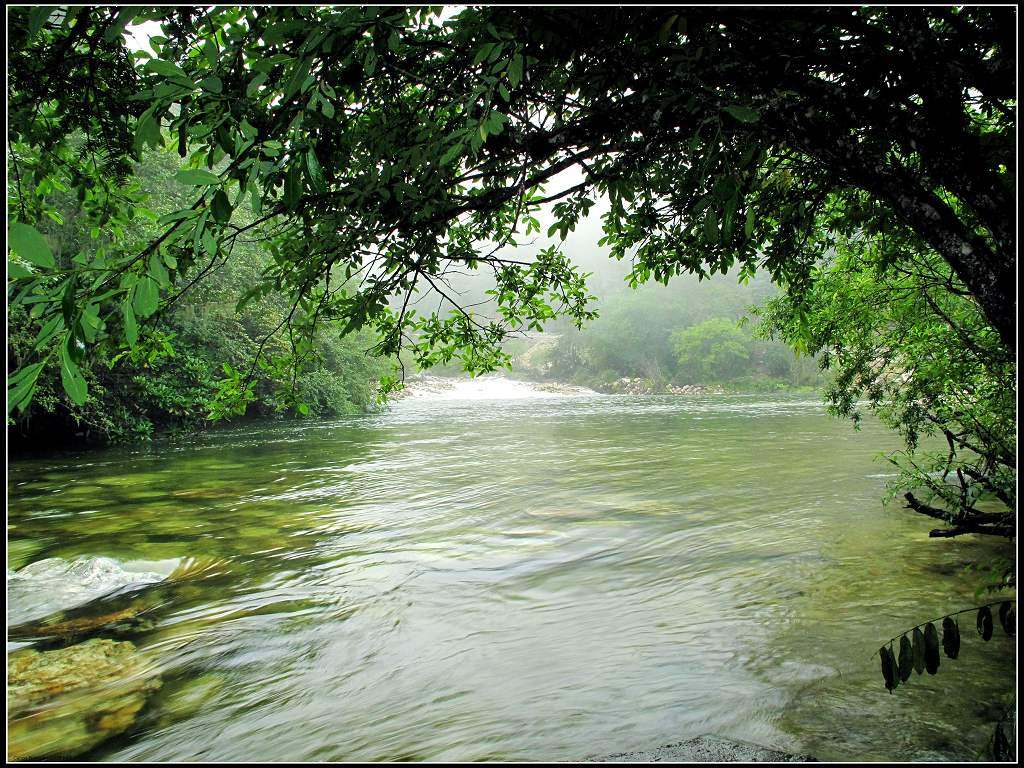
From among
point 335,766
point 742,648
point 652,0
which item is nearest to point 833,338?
point 742,648

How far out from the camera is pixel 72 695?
169 inches

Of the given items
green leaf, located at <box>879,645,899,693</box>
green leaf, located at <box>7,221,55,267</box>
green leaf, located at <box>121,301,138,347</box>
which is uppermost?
green leaf, located at <box>7,221,55,267</box>

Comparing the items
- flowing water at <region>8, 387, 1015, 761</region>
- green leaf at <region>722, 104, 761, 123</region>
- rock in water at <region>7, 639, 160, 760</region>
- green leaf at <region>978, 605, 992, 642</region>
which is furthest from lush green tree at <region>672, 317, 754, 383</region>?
green leaf at <region>722, 104, 761, 123</region>

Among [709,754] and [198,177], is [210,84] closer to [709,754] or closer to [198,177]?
[198,177]

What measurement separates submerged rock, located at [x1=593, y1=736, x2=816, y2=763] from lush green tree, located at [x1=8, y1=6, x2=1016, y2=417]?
2652 mm

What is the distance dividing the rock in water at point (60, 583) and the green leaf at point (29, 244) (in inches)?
245

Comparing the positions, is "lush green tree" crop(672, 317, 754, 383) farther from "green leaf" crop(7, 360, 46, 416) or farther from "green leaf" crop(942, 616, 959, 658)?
"green leaf" crop(7, 360, 46, 416)

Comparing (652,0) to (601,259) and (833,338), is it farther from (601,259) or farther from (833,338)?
(601,259)

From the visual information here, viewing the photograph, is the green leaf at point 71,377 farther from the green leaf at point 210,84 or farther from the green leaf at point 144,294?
the green leaf at point 210,84

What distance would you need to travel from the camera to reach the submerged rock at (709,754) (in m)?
3.39

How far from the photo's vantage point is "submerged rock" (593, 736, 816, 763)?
11.1ft

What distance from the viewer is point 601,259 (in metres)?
103

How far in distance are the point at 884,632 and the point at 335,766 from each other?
4377mm

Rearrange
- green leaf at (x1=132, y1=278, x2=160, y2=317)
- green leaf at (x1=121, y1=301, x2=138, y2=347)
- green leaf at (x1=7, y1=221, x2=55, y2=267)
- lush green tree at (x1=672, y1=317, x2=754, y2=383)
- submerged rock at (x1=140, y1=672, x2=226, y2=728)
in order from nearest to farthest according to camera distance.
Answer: green leaf at (x1=7, y1=221, x2=55, y2=267)
green leaf at (x1=121, y1=301, x2=138, y2=347)
green leaf at (x1=132, y1=278, x2=160, y2=317)
submerged rock at (x1=140, y1=672, x2=226, y2=728)
lush green tree at (x1=672, y1=317, x2=754, y2=383)
